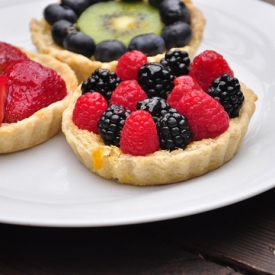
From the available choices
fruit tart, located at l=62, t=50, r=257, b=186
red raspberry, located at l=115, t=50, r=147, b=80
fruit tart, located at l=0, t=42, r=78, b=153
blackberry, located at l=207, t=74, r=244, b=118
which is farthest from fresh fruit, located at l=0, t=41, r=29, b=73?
blackberry, located at l=207, t=74, r=244, b=118

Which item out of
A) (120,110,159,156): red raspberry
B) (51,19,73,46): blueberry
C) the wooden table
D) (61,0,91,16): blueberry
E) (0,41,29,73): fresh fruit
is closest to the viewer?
the wooden table

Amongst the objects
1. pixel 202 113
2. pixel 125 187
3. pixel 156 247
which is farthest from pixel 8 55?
pixel 156 247

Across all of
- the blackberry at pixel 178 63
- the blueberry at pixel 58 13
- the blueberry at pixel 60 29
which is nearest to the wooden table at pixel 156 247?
the blackberry at pixel 178 63

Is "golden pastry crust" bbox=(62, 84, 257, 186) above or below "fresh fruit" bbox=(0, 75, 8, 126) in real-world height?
above

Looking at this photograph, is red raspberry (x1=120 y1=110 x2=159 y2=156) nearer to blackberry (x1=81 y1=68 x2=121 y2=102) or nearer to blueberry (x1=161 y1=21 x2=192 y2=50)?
blackberry (x1=81 y1=68 x2=121 y2=102)

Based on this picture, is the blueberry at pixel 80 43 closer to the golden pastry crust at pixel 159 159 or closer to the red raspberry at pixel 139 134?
the golden pastry crust at pixel 159 159
